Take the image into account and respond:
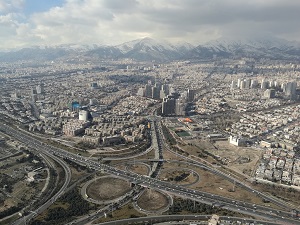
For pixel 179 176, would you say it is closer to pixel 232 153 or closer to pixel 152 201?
pixel 152 201

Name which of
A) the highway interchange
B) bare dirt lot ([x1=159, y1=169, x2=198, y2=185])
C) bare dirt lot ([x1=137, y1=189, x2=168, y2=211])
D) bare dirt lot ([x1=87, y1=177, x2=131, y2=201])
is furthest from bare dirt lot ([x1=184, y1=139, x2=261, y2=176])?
bare dirt lot ([x1=87, y1=177, x2=131, y2=201])

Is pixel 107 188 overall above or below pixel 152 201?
above

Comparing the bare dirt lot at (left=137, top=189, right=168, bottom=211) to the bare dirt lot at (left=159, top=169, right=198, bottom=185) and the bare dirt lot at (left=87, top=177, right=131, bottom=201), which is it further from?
the bare dirt lot at (left=159, top=169, right=198, bottom=185)

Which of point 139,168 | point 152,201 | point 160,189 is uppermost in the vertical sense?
point 139,168

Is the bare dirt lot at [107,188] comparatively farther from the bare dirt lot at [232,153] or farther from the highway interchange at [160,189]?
the bare dirt lot at [232,153]

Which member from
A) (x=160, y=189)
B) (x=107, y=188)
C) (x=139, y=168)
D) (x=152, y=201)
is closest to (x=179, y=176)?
(x=160, y=189)

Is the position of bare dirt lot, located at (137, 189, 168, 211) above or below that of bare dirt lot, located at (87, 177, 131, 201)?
below
